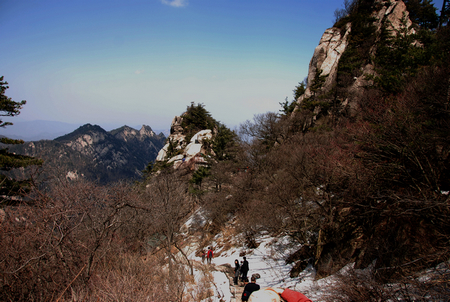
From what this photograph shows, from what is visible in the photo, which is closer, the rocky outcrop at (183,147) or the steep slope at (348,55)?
the steep slope at (348,55)

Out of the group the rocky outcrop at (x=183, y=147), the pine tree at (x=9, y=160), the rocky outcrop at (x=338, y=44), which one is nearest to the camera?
the pine tree at (x=9, y=160)

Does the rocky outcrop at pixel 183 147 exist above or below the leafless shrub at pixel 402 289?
above

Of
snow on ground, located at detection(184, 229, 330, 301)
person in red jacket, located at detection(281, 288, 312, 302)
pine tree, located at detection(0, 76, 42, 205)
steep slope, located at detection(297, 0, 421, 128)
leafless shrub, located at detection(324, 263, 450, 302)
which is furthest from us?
steep slope, located at detection(297, 0, 421, 128)

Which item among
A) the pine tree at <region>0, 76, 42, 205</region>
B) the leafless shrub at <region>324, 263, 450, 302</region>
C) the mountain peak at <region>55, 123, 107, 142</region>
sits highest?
the mountain peak at <region>55, 123, 107, 142</region>

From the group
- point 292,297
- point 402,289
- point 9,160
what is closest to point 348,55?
point 402,289

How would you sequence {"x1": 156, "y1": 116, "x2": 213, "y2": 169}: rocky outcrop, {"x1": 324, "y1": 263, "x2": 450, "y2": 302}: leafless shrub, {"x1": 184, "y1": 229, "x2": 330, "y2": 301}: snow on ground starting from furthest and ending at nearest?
1. {"x1": 156, "y1": 116, "x2": 213, "y2": 169}: rocky outcrop
2. {"x1": 184, "y1": 229, "x2": 330, "y2": 301}: snow on ground
3. {"x1": 324, "y1": 263, "x2": 450, "y2": 302}: leafless shrub

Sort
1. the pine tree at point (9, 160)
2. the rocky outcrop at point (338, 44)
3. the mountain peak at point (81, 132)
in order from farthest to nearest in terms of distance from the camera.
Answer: the mountain peak at point (81, 132) < the rocky outcrop at point (338, 44) < the pine tree at point (9, 160)

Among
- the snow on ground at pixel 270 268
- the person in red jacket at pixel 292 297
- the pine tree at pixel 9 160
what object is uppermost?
the pine tree at pixel 9 160

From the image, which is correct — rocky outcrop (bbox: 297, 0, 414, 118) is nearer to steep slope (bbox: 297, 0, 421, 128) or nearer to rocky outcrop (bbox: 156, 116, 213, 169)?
steep slope (bbox: 297, 0, 421, 128)

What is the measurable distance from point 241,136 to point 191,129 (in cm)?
1622

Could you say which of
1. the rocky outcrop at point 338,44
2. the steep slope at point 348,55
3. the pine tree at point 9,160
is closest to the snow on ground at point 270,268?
the pine tree at point 9,160

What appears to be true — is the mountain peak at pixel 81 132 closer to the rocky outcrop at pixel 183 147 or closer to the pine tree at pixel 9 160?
the rocky outcrop at pixel 183 147

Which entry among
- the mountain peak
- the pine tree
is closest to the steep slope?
the pine tree

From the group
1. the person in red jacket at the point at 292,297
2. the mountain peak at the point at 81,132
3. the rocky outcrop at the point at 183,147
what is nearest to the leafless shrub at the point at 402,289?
the person in red jacket at the point at 292,297
